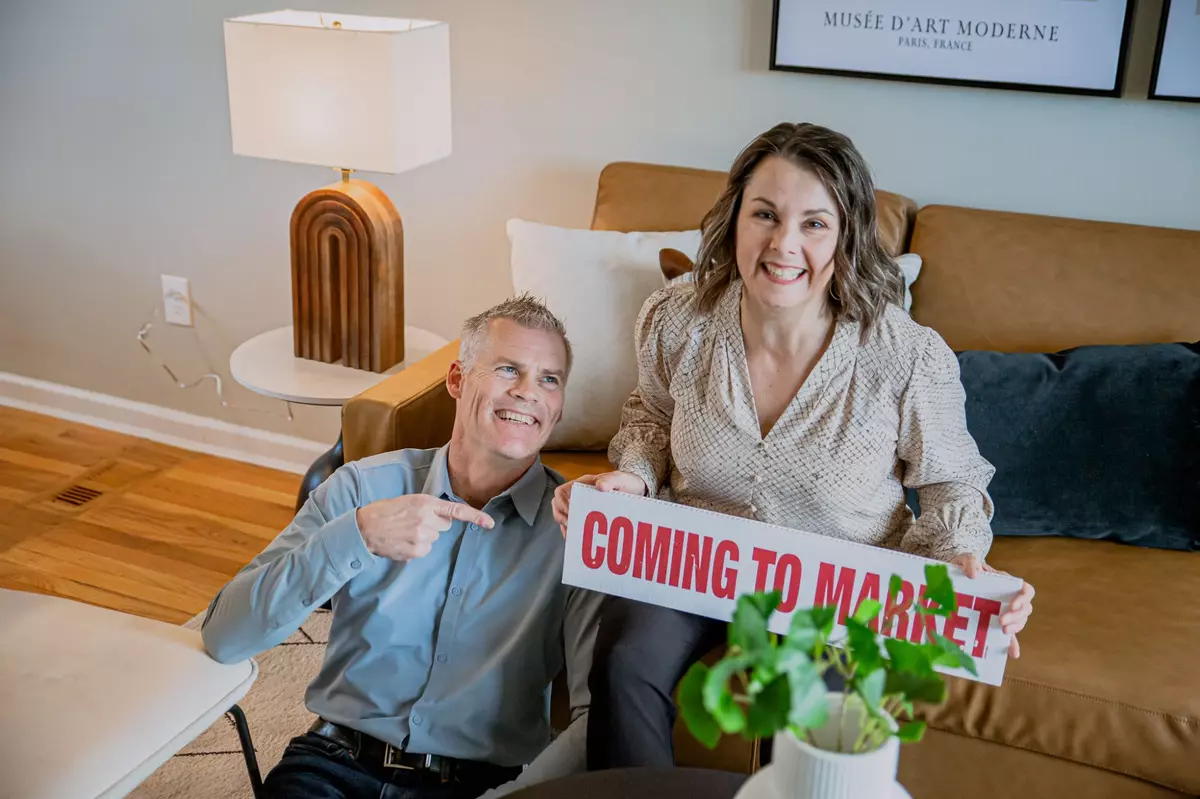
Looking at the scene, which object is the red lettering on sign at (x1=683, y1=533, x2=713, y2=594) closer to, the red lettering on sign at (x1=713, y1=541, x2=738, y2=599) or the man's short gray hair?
the red lettering on sign at (x1=713, y1=541, x2=738, y2=599)

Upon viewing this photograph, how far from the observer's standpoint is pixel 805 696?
2.84 ft

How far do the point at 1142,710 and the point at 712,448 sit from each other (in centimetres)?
71

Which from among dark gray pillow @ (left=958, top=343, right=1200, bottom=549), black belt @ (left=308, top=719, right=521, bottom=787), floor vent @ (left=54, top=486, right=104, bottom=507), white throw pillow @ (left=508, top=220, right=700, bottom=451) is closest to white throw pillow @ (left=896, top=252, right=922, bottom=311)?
dark gray pillow @ (left=958, top=343, right=1200, bottom=549)

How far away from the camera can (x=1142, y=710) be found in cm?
164

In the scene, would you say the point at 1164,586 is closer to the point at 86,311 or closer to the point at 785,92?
the point at 785,92

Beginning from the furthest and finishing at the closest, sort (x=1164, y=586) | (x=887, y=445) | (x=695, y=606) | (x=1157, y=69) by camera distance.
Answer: (x=1157, y=69) < (x=1164, y=586) < (x=887, y=445) < (x=695, y=606)

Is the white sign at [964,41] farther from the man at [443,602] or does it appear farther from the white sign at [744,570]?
the white sign at [744,570]

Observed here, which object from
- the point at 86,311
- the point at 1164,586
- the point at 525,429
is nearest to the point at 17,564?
the point at 86,311

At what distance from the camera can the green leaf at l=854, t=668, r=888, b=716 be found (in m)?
0.90

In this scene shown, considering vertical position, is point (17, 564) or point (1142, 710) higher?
point (1142, 710)

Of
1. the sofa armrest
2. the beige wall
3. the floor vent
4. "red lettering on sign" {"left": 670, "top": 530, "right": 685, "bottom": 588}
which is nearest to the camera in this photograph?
"red lettering on sign" {"left": 670, "top": 530, "right": 685, "bottom": 588}

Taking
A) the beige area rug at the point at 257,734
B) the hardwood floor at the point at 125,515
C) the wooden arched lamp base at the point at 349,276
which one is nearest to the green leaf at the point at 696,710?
the beige area rug at the point at 257,734

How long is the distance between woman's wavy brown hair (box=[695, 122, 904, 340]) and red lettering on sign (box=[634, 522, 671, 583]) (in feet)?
1.51

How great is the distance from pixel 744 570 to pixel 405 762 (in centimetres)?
52
